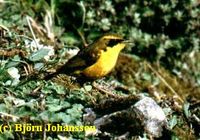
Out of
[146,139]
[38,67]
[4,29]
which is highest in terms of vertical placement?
[4,29]

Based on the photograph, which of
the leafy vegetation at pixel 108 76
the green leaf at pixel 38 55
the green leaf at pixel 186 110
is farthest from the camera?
the green leaf at pixel 38 55

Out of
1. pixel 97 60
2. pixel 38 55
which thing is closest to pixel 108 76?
pixel 38 55

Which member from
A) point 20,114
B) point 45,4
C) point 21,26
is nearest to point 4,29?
point 21,26

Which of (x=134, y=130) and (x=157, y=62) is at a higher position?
(x=157, y=62)

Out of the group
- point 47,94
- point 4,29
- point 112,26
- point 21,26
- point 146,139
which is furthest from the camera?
point 112,26

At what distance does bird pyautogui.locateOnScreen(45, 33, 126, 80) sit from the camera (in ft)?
15.4

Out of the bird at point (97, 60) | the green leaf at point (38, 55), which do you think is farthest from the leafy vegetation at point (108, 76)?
the bird at point (97, 60)

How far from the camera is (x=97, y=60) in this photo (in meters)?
4.70

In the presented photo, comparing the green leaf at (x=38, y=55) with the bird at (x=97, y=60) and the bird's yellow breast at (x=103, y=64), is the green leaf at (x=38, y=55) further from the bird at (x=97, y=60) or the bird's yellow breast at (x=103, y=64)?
the bird's yellow breast at (x=103, y=64)

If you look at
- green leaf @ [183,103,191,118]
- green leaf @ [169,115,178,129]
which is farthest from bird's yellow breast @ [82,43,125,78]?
green leaf @ [183,103,191,118]

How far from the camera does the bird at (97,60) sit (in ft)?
15.4

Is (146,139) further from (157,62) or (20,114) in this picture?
(157,62)

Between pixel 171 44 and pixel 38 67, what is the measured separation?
11.1ft

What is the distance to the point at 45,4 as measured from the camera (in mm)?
7352
